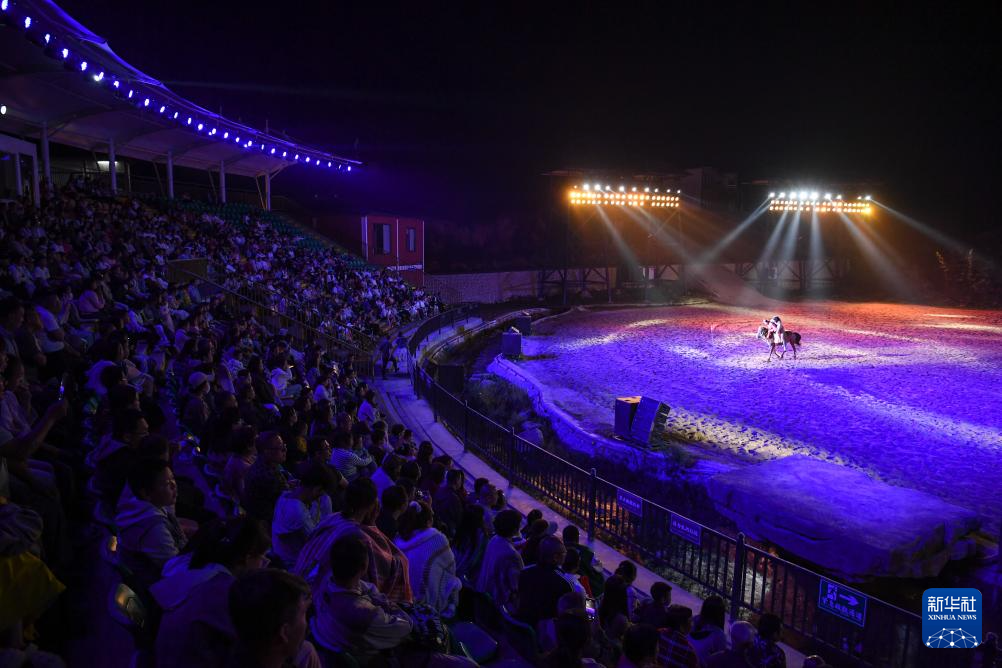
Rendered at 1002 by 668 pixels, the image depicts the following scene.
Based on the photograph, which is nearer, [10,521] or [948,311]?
[10,521]

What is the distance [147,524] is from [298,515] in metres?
0.89

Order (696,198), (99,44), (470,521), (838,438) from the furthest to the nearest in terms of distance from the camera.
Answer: (696,198)
(99,44)
(838,438)
(470,521)

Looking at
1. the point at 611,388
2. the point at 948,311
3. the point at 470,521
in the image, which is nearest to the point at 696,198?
the point at 948,311

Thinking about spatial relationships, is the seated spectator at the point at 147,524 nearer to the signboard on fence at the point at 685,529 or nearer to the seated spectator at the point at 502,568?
the seated spectator at the point at 502,568

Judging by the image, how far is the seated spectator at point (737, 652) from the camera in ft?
13.6

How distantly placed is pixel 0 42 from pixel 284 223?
1766 cm

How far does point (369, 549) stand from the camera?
3.26 m

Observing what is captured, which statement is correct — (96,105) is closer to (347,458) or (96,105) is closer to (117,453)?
(347,458)

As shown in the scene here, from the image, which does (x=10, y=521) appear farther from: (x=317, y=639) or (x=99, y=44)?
(x=99, y=44)

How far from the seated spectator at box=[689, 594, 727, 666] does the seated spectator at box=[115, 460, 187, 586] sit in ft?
11.1

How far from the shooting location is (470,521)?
5207 millimetres

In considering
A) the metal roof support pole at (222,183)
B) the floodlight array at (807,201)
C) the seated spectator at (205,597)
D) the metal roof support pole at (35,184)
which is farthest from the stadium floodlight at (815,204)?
the seated spectator at (205,597)

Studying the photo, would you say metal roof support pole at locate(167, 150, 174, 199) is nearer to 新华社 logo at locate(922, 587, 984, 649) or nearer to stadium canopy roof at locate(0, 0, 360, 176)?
stadium canopy roof at locate(0, 0, 360, 176)

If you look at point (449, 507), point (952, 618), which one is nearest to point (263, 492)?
point (449, 507)
